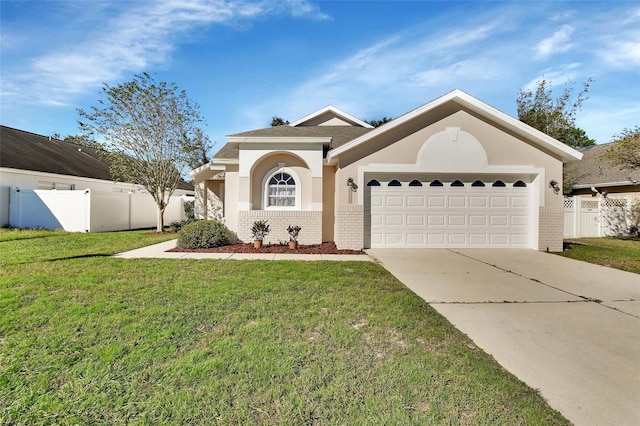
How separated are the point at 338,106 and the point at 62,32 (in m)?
11.9

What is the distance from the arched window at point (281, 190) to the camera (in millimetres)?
12211

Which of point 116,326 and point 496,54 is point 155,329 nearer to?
point 116,326

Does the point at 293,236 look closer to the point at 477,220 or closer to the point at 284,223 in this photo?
the point at 284,223

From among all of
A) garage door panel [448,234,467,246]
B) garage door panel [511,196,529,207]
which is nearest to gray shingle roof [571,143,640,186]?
garage door panel [511,196,529,207]

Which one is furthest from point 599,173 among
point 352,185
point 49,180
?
point 49,180

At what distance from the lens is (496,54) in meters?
10.6

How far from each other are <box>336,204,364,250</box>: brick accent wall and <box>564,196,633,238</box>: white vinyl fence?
12621 mm

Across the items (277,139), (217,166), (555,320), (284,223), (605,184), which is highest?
(277,139)

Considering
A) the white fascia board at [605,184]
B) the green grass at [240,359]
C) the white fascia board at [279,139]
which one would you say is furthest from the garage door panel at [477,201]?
the white fascia board at [605,184]

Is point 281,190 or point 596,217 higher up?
point 281,190

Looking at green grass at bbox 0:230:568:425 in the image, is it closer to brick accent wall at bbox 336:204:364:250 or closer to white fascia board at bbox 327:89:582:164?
brick accent wall at bbox 336:204:364:250

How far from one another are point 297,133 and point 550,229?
10220 mm

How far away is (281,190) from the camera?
12227 mm

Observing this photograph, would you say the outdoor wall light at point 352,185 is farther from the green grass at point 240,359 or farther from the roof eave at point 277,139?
the green grass at point 240,359
